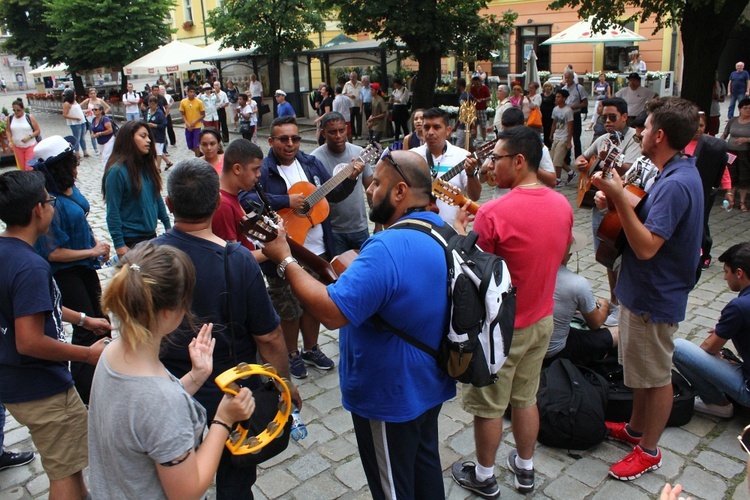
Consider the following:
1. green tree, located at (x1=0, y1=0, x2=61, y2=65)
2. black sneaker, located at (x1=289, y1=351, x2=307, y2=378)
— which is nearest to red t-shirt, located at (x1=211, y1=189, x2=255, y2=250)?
black sneaker, located at (x1=289, y1=351, x2=307, y2=378)

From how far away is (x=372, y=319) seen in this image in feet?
7.88

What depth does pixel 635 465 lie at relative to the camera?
3494 mm

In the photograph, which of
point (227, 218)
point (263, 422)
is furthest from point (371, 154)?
point (263, 422)

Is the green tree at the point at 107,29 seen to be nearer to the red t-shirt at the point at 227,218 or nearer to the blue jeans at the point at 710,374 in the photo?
the red t-shirt at the point at 227,218

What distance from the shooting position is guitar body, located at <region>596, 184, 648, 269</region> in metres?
3.39

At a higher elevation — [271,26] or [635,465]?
[271,26]

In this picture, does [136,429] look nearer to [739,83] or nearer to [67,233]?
[67,233]

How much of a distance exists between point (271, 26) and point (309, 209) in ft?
58.8

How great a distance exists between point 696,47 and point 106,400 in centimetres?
1083

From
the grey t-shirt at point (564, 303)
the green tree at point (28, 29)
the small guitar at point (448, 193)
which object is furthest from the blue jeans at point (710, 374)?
the green tree at point (28, 29)

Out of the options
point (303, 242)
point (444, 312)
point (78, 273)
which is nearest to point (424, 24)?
point (303, 242)

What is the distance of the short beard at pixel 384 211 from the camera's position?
2592 mm

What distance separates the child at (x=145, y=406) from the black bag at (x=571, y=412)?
2.53 metres

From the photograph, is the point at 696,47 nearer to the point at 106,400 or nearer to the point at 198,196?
the point at 198,196
